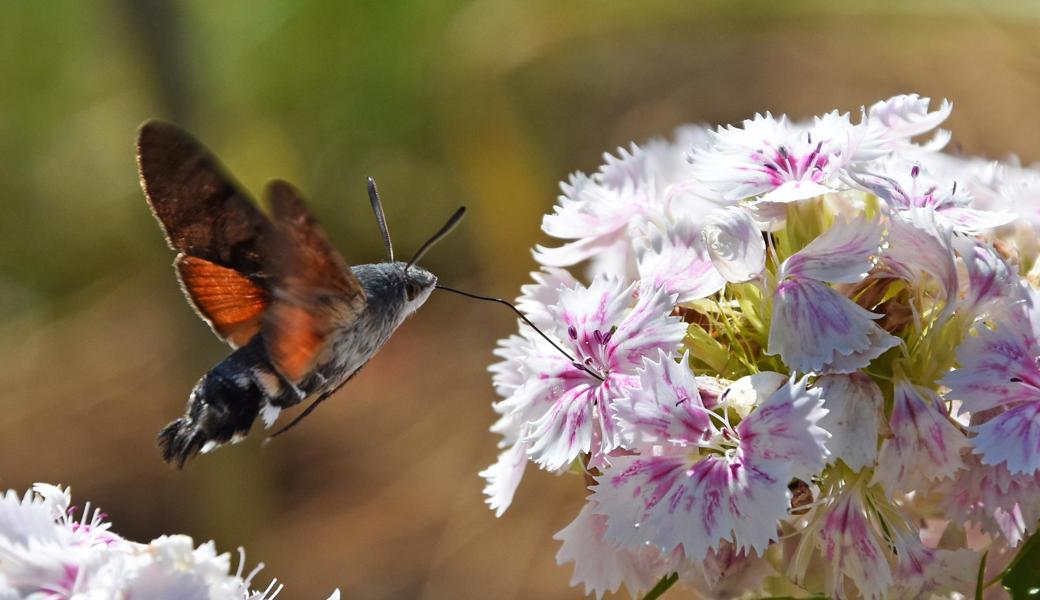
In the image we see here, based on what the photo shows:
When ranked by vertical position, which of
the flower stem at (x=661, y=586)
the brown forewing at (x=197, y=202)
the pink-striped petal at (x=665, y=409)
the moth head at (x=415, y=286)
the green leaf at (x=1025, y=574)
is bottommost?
the green leaf at (x=1025, y=574)

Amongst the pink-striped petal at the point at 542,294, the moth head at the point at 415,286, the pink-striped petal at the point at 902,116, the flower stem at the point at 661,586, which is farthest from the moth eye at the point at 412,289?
the pink-striped petal at the point at 902,116

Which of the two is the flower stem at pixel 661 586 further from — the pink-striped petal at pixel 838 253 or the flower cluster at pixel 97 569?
the flower cluster at pixel 97 569

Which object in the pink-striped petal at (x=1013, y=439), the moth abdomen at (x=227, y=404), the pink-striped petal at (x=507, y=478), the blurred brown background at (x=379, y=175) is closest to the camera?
the pink-striped petal at (x=1013, y=439)

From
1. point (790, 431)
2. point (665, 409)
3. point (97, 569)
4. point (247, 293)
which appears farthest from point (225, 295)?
point (790, 431)

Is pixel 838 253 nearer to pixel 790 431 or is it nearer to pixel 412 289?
pixel 790 431

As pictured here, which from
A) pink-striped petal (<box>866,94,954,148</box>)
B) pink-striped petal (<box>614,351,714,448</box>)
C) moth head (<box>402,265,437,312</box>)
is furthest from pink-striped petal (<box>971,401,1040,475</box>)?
moth head (<box>402,265,437,312</box>)

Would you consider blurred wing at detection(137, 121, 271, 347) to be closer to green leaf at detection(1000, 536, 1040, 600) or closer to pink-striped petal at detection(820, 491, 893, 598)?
pink-striped petal at detection(820, 491, 893, 598)

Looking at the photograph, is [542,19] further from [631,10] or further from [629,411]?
[629,411]

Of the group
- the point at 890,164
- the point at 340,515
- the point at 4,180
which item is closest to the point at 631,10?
the point at 340,515
